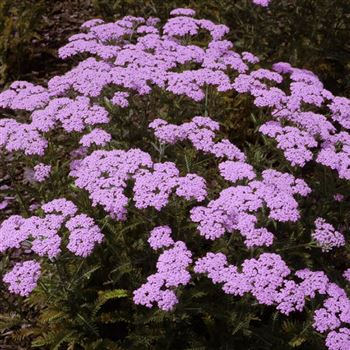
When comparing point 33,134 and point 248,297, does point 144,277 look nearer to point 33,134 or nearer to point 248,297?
point 248,297

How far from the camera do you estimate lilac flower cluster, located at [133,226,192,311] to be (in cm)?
382

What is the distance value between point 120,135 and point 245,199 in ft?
5.96

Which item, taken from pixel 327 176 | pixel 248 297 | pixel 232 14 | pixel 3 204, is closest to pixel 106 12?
pixel 232 14

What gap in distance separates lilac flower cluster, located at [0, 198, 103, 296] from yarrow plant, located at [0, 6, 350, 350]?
0.04ft

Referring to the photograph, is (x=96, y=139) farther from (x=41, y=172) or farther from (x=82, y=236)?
(x=82, y=236)

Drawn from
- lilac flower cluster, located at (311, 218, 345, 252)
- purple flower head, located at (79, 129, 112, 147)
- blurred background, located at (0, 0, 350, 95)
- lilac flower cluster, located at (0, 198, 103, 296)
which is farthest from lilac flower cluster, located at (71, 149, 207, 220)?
blurred background, located at (0, 0, 350, 95)

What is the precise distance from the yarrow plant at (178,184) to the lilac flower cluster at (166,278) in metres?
0.01

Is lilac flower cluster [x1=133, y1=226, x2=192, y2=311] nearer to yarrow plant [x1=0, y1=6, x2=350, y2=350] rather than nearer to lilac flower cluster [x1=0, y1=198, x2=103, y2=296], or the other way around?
yarrow plant [x1=0, y1=6, x2=350, y2=350]

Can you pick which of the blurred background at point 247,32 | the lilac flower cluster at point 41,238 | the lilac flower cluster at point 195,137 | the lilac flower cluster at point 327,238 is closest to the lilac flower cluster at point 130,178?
the lilac flower cluster at point 41,238

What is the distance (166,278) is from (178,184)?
0.93 m

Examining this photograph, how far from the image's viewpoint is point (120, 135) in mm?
5551

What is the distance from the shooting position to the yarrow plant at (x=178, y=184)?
406 centimetres

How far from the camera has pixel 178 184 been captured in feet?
14.7

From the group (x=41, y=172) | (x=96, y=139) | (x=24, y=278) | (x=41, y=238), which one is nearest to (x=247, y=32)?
(x=96, y=139)
